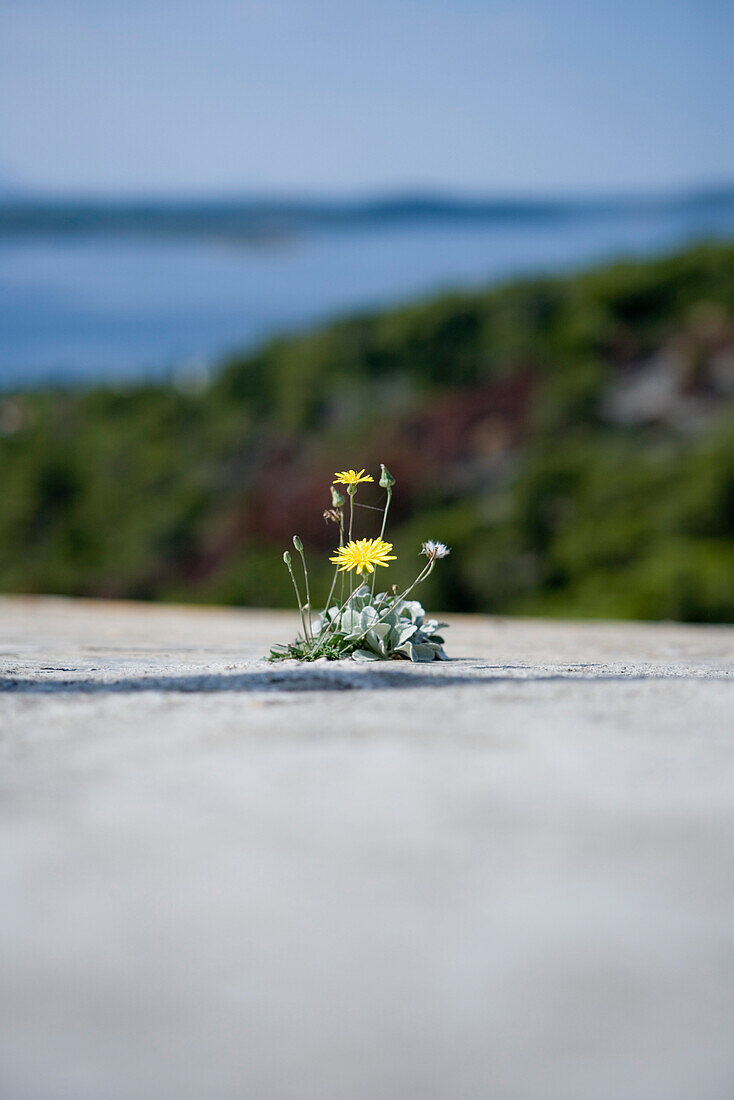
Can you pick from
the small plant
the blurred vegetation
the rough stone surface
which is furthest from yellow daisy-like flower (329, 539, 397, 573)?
the blurred vegetation

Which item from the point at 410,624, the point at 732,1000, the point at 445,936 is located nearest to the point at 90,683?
the point at 410,624

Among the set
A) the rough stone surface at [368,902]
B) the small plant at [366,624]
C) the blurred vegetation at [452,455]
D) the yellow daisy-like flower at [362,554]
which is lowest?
the rough stone surface at [368,902]

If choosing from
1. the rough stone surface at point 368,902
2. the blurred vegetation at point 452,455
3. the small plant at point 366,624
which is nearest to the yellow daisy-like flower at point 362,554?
the small plant at point 366,624

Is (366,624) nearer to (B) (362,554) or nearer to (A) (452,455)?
(B) (362,554)

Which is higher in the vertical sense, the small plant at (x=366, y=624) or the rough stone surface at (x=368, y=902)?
the small plant at (x=366, y=624)

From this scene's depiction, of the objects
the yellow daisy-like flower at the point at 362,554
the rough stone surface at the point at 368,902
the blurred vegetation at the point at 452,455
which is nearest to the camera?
the rough stone surface at the point at 368,902

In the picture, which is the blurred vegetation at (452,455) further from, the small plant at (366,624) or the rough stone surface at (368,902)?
the rough stone surface at (368,902)

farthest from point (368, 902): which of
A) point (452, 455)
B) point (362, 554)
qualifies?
point (452, 455)
